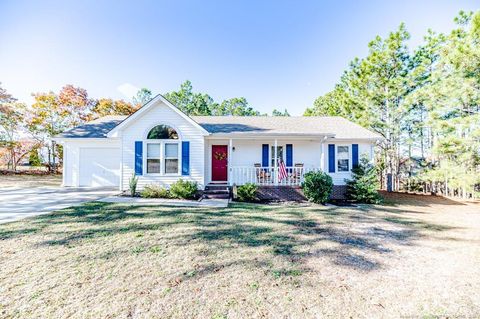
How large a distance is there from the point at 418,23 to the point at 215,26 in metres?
14.0

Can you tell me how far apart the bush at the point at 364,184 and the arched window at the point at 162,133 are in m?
9.45

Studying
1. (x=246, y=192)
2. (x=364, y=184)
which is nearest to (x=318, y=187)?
(x=364, y=184)

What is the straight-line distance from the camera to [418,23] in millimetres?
14992

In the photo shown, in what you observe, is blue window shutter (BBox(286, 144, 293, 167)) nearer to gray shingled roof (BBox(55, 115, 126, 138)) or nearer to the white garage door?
gray shingled roof (BBox(55, 115, 126, 138))

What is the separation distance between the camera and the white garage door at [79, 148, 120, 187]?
13.1m

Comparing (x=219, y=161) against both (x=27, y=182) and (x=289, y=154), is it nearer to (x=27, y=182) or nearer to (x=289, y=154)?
(x=289, y=154)

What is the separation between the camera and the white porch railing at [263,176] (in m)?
11.3

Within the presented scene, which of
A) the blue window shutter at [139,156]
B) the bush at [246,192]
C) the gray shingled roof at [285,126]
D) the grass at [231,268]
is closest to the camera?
the grass at [231,268]

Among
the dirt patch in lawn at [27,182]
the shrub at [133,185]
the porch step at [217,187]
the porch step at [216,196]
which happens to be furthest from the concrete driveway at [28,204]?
the porch step at [217,187]

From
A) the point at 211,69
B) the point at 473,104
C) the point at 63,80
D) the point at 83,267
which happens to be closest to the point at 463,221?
the point at 473,104

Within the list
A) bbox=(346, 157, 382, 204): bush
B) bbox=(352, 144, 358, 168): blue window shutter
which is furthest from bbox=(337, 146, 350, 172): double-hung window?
bbox=(346, 157, 382, 204): bush

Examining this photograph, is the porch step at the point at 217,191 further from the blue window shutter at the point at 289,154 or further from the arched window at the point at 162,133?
the blue window shutter at the point at 289,154

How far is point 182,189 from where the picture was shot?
9.88 meters

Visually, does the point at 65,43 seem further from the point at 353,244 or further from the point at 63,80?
the point at 353,244
